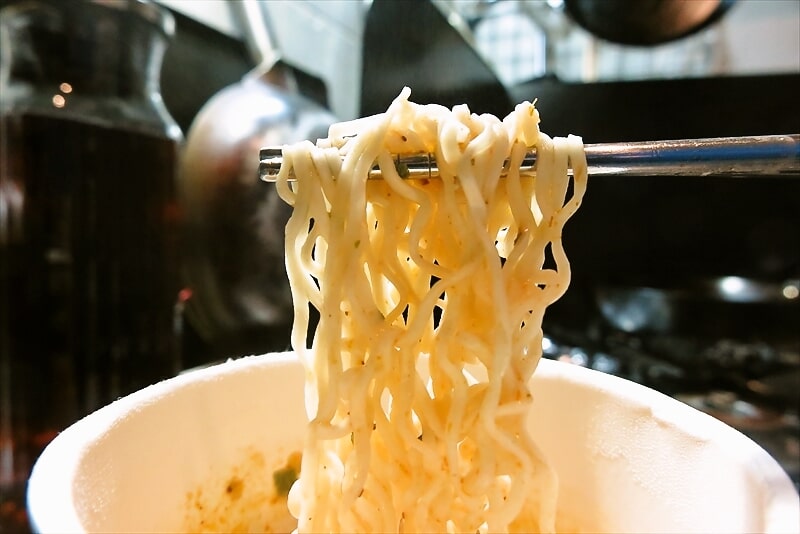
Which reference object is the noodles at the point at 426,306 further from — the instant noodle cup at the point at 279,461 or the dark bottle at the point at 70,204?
the dark bottle at the point at 70,204

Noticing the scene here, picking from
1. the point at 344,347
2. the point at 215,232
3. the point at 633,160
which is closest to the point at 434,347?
the point at 344,347

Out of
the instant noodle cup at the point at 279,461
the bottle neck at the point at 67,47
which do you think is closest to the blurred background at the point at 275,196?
the bottle neck at the point at 67,47

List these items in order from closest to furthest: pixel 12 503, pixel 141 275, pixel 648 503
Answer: pixel 648 503 → pixel 12 503 → pixel 141 275

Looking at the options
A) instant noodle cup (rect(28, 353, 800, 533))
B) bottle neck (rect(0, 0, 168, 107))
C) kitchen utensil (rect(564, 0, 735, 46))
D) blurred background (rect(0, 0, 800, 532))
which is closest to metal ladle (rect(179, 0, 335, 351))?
blurred background (rect(0, 0, 800, 532))

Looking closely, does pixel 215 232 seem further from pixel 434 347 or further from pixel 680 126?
pixel 680 126

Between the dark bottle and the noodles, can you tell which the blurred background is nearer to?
the dark bottle

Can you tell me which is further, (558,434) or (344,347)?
(558,434)

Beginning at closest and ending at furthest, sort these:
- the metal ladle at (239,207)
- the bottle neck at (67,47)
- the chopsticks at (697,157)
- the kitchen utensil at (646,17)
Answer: the chopsticks at (697,157), the bottle neck at (67,47), the metal ladle at (239,207), the kitchen utensil at (646,17)
